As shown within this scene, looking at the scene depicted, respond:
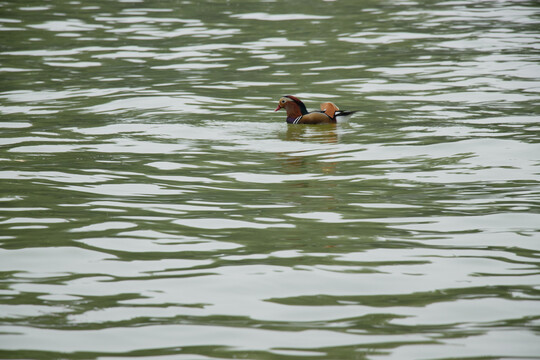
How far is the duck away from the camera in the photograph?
11.8 m

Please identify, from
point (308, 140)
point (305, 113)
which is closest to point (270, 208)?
point (308, 140)

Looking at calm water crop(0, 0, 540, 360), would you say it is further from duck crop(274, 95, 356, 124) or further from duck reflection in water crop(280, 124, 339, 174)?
duck crop(274, 95, 356, 124)

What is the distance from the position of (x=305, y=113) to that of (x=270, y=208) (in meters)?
4.62

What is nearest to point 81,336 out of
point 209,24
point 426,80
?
point 426,80

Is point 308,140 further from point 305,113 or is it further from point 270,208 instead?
point 270,208

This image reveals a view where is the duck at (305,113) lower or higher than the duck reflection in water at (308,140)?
higher

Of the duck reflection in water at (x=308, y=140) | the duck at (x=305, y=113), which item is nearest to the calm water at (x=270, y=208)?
the duck reflection in water at (x=308, y=140)

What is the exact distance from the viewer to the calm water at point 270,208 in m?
5.04

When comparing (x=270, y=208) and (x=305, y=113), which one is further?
(x=305, y=113)

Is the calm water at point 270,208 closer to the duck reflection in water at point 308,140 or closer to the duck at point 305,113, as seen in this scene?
the duck reflection in water at point 308,140

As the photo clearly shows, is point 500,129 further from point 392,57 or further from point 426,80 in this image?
point 392,57

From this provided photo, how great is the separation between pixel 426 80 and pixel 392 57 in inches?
111

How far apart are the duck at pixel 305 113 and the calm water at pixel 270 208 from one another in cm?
17

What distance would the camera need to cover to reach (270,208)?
25.0ft
